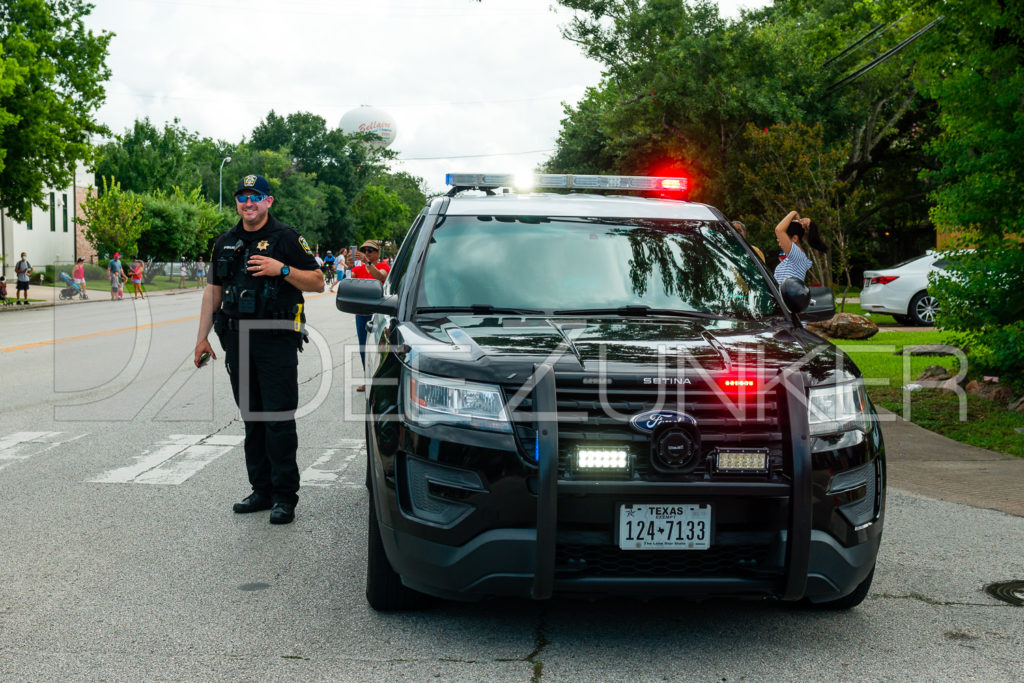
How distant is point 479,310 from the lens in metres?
4.75

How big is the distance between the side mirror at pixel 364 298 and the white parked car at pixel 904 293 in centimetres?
1819

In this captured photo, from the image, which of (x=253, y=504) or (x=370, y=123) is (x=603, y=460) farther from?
(x=370, y=123)

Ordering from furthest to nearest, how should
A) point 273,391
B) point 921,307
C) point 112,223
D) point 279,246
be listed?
1. point 112,223
2. point 921,307
3. point 279,246
4. point 273,391

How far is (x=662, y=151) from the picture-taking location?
3189 cm

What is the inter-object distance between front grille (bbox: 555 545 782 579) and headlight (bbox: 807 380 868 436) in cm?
51

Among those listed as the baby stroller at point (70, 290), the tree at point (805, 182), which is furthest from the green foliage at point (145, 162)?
the tree at point (805, 182)

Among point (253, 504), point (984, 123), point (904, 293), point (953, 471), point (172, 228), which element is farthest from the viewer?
point (172, 228)

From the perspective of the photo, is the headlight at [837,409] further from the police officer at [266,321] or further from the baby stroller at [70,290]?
the baby stroller at [70,290]

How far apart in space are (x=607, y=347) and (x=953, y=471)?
15.9 feet

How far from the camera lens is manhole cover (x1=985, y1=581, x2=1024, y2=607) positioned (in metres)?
4.77

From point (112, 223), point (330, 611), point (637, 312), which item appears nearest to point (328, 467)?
point (330, 611)

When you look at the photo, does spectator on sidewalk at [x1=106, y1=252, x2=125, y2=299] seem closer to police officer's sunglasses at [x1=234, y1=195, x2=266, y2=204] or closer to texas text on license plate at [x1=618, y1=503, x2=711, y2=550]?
police officer's sunglasses at [x1=234, y1=195, x2=266, y2=204]

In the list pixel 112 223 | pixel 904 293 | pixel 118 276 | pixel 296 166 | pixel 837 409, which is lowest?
pixel 118 276

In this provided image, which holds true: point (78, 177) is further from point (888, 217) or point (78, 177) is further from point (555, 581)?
point (555, 581)
